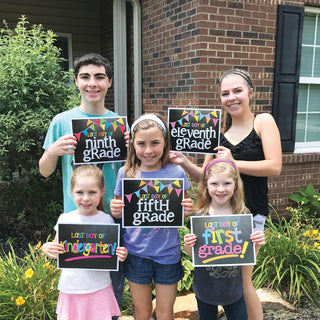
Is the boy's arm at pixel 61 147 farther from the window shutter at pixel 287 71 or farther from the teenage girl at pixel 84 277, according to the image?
the window shutter at pixel 287 71

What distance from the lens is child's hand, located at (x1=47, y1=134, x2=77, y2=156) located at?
1989 millimetres

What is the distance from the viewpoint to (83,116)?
212 cm

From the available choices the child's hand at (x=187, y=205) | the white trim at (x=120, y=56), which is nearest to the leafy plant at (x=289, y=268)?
the child's hand at (x=187, y=205)

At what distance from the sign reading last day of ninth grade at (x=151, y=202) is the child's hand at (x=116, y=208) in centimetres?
3

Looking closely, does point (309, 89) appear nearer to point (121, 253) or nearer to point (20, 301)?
point (121, 253)

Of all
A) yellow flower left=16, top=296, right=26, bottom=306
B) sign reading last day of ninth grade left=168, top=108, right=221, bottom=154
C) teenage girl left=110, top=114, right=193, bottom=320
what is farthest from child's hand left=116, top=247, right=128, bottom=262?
yellow flower left=16, top=296, right=26, bottom=306

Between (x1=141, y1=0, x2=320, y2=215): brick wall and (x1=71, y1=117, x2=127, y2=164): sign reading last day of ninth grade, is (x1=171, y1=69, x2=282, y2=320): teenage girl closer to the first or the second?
(x1=71, y1=117, x2=127, y2=164): sign reading last day of ninth grade

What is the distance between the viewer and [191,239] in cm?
189

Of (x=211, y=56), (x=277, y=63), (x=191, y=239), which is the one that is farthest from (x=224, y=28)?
(x=191, y=239)

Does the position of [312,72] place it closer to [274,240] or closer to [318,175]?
[318,175]

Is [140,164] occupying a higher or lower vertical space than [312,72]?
lower

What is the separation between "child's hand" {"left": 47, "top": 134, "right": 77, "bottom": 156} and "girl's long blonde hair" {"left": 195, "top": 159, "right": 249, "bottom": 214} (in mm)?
792

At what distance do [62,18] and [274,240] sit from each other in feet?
18.8

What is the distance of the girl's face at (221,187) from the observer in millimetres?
1926
